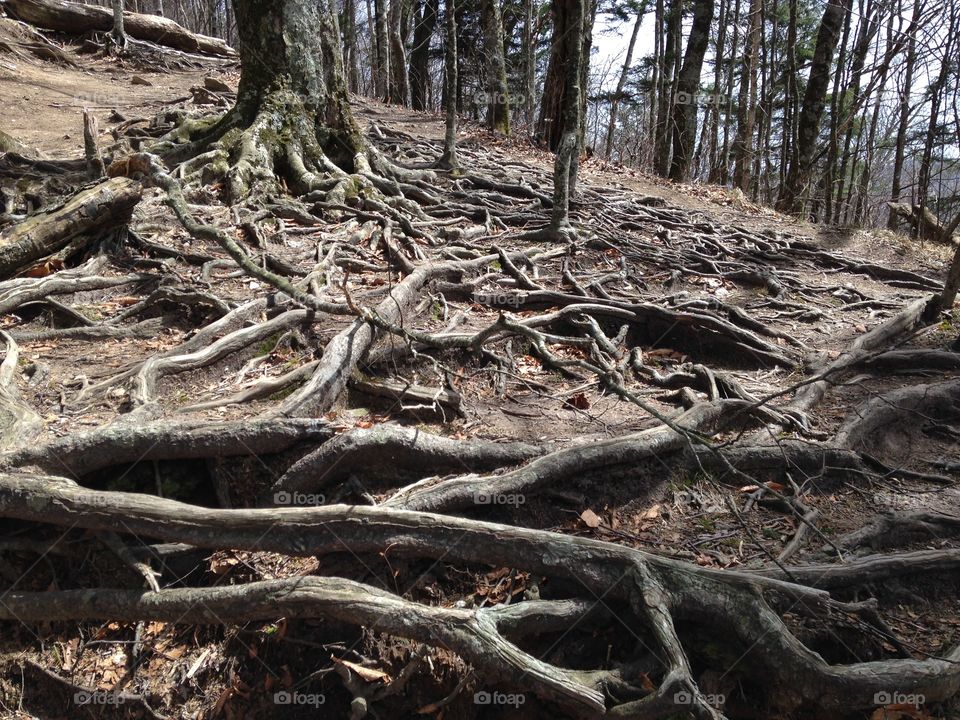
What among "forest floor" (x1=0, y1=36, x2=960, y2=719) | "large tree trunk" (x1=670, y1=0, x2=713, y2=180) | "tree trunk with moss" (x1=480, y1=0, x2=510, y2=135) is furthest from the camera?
"tree trunk with moss" (x1=480, y1=0, x2=510, y2=135)

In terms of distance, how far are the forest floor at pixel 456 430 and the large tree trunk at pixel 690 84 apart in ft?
23.9

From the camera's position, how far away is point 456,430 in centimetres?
426

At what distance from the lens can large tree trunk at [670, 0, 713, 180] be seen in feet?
45.6

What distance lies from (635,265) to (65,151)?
8717 mm

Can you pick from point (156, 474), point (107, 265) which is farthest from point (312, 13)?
point (156, 474)

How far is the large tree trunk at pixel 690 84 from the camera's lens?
13914 mm

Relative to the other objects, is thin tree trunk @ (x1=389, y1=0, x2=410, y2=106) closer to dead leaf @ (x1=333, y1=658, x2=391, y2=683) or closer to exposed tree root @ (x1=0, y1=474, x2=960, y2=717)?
exposed tree root @ (x1=0, y1=474, x2=960, y2=717)

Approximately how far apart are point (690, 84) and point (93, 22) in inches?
620

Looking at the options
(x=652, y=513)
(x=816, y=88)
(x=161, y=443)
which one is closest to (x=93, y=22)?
(x=816, y=88)

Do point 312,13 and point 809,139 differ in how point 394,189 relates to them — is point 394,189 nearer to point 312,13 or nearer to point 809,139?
point 312,13

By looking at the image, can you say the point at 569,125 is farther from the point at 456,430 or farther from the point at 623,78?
the point at 623,78

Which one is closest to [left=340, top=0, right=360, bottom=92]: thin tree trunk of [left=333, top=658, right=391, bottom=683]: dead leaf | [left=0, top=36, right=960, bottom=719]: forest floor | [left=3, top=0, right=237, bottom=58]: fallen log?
[left=3, top=0, right=237, bottom=58]: fallen log

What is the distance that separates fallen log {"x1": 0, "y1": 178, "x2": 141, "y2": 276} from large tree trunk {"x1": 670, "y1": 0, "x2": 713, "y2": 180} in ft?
36.7

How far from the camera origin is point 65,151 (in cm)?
973
